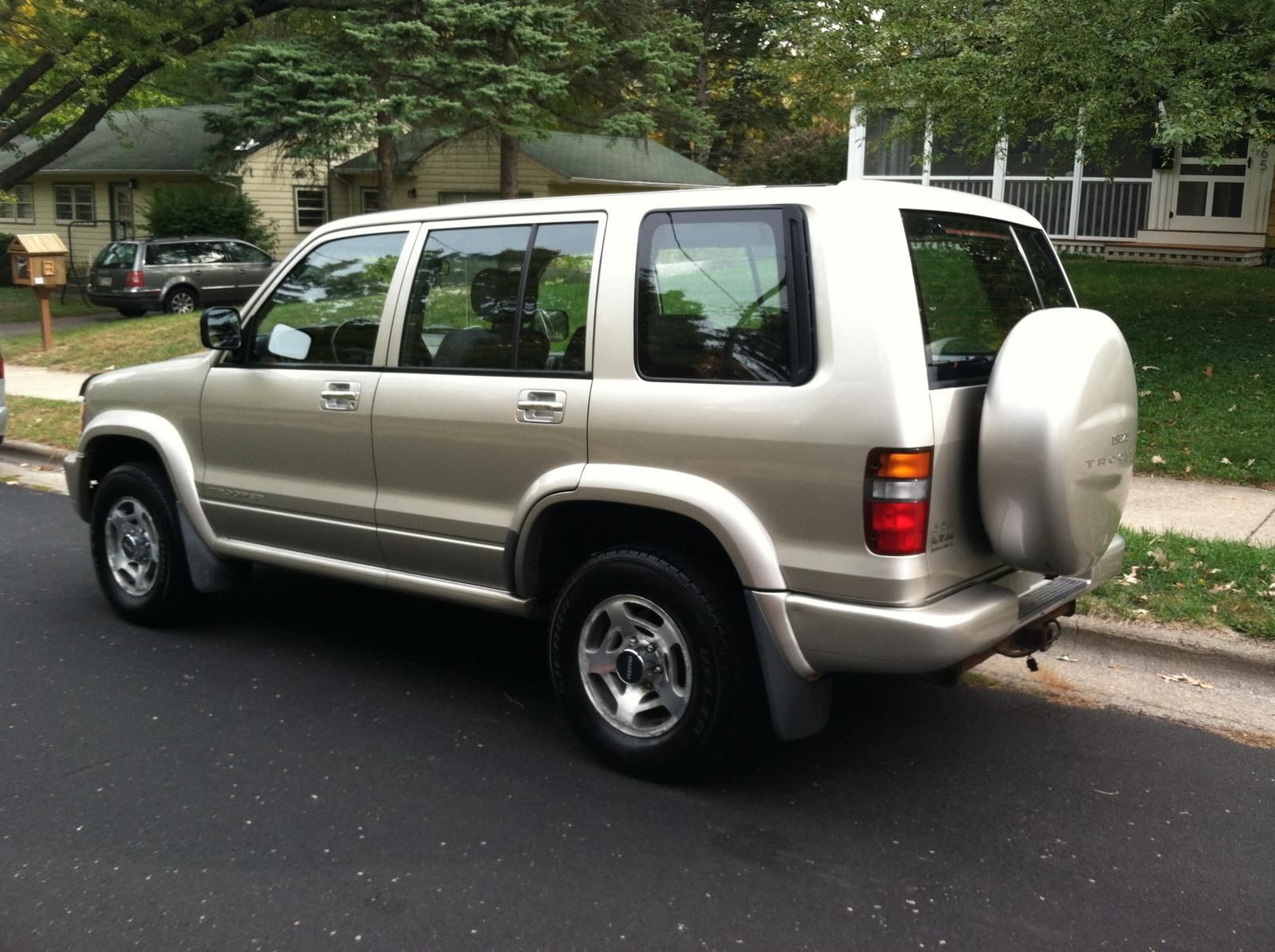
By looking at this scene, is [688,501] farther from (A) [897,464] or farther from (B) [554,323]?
(B) [554,323]

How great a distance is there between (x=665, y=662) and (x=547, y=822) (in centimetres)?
64

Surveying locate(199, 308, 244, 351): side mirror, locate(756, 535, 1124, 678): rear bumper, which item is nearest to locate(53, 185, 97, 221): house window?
locate(199, 308, 244, 351): side mirror

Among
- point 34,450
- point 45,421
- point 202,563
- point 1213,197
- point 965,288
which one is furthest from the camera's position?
point 1213,197

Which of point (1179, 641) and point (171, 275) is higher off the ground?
point (171, 275)

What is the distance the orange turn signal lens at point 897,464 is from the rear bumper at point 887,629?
0.39 m

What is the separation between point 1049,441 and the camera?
347 centimetres

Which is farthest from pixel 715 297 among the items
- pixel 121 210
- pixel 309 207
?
pixel 121 210

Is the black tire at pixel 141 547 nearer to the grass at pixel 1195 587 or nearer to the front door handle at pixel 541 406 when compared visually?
the front door handle at pixel 541 406

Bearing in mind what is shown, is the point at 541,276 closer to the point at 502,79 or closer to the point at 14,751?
the point at 14,751

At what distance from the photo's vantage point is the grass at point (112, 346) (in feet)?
53.1

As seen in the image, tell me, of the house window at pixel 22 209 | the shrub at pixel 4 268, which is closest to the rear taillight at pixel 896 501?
the shrub at pixel 4 268

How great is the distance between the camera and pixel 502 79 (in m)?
20.4

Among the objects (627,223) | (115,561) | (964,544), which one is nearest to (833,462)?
(964,544)

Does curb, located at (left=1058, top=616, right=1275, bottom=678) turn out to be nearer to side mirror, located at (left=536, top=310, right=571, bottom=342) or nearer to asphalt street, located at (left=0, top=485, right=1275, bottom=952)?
asphalt street, located at (left=0, top=485, right=1275, bottom=952)
